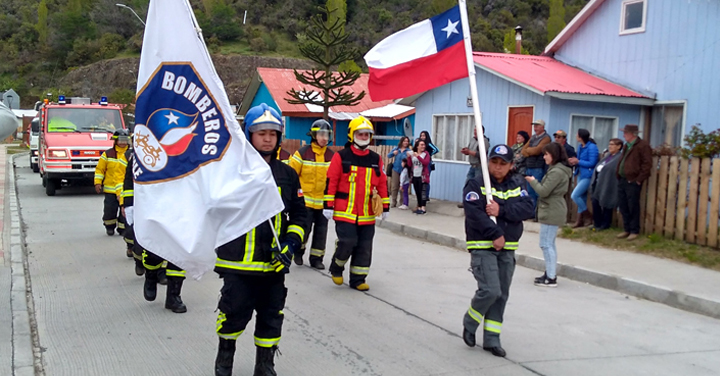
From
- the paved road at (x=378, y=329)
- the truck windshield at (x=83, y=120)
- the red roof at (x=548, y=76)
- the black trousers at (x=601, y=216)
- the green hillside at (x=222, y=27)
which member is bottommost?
the paved road at (x=378, y=329)

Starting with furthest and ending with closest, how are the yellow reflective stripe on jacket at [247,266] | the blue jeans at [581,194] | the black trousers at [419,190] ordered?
the black trousers at [419,190] < the blue jeans at [581,194] < the yellow reflective stripe on jacket at [247,266]

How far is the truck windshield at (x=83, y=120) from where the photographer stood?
1956cm

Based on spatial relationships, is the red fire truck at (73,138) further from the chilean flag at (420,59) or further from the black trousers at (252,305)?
the black trousers at (252,305)

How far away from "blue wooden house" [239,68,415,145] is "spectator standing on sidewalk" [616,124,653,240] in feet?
51.9

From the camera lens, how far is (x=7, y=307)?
676 centimetres

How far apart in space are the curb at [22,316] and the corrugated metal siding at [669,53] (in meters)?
12.7

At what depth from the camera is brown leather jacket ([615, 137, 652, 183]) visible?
34.1 ft

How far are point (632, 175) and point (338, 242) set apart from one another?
5549 mm

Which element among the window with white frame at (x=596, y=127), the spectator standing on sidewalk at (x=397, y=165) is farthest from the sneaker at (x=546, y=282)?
the spectator standing on sidewalk at (x=397, y=165)

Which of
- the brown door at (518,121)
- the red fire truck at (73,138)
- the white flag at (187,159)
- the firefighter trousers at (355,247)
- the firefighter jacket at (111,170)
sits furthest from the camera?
the red fire truck at (73,138)

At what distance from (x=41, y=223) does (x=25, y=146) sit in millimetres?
45351

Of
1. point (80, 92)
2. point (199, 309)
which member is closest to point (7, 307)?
point (199, 309)

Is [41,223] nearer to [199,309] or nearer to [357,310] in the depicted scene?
[199,309]

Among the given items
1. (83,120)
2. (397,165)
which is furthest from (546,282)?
(83,120)
